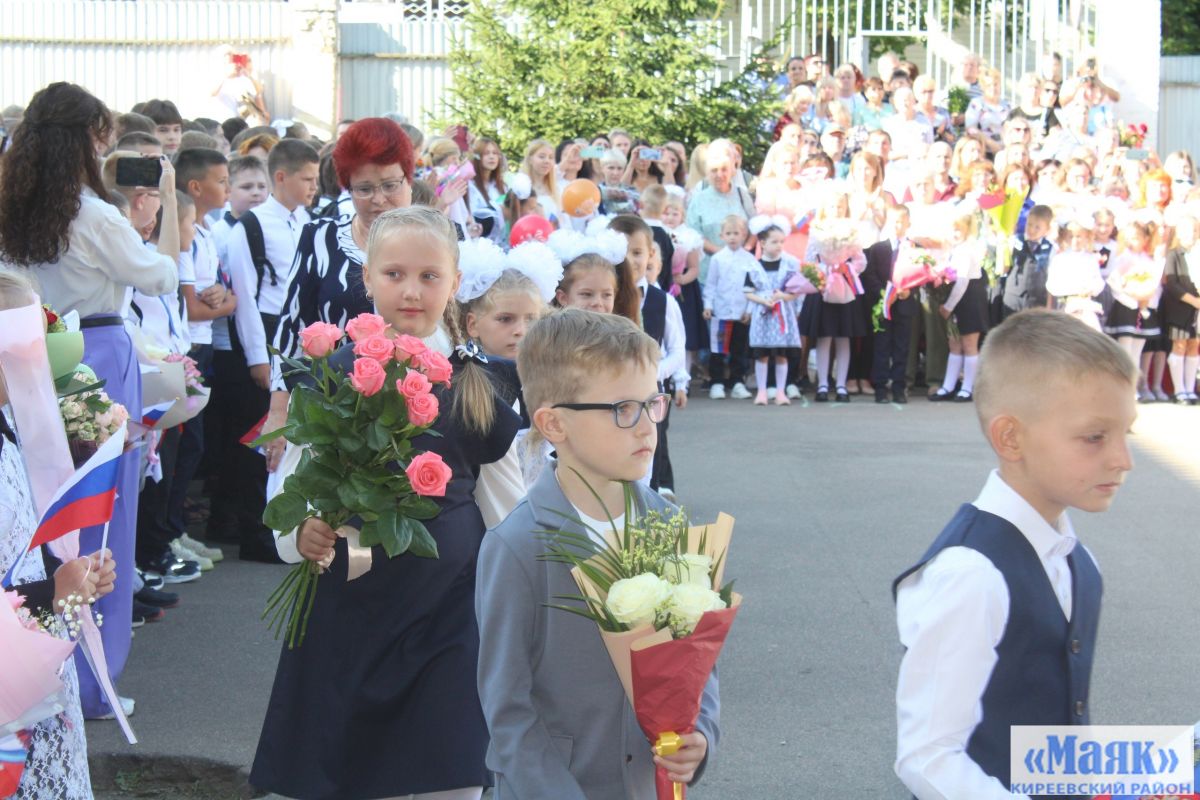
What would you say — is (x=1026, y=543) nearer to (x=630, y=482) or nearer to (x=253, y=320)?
(x=630, y=482)

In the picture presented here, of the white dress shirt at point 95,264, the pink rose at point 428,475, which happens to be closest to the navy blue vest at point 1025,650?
the pink rose at point 428,475

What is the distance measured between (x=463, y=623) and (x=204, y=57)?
17555 mm

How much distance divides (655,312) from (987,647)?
585cm

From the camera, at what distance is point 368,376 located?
3.39m

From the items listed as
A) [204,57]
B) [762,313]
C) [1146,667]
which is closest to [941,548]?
[1146,667]

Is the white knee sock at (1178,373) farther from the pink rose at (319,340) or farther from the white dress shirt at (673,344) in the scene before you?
the pink rose at (319,340)

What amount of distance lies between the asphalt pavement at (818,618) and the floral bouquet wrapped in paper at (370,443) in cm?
179

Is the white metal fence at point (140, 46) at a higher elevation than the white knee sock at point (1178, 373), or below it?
higher

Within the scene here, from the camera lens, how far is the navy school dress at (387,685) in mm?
3629

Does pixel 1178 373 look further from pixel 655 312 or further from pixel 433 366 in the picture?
pixel 433 366

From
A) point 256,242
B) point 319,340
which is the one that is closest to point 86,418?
point 319,340

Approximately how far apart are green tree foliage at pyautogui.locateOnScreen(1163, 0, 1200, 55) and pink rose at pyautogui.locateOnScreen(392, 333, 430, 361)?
28.7m

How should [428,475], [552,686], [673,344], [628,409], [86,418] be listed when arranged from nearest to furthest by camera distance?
[552,686]
[628,409]
[428,475]
[86,418]
[673,344]

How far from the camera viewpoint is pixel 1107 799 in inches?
96.3
